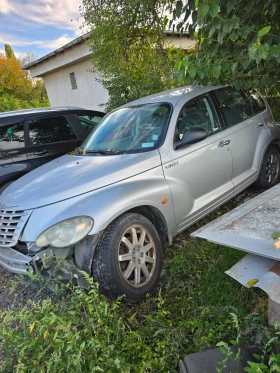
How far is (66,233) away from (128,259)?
1.96ft

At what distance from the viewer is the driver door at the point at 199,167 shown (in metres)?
2.86

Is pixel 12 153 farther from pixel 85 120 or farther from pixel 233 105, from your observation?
pixel 233 105

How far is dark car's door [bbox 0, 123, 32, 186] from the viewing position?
4352 millimetres

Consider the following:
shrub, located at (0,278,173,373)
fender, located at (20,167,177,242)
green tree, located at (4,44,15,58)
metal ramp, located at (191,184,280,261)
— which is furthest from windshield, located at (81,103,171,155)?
green tree, located at (4,44,15,58)

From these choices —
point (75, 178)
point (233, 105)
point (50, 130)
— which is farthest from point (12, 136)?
point (233, 105)

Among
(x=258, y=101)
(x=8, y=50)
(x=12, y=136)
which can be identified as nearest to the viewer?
(x=258, y=101)

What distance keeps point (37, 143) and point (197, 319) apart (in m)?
4.01

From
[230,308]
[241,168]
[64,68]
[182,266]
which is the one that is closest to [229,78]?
[241,168]

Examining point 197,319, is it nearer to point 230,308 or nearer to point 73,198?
point 230,308

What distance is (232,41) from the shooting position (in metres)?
2.94

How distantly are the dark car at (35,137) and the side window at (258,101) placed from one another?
122 inches

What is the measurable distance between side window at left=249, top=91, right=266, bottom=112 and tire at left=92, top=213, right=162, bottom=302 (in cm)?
277

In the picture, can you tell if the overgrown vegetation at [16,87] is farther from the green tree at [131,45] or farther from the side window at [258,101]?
the side window at [258,101]

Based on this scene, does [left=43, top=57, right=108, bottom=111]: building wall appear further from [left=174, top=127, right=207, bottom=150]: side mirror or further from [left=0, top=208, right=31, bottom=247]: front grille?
[left=0, top=208, right=31, bottom=247]: front grille
